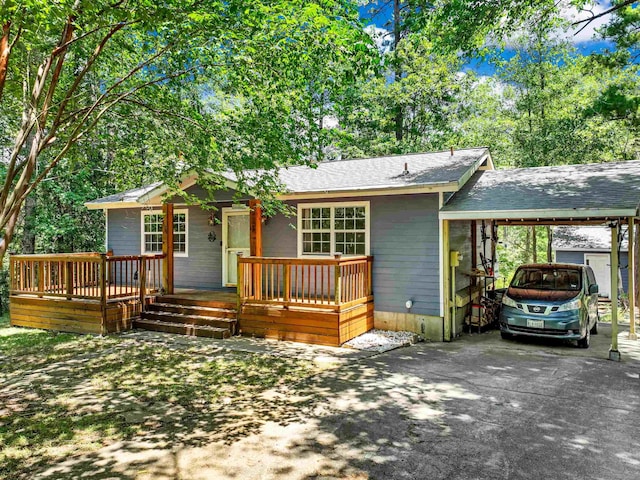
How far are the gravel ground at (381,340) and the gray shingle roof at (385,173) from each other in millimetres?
2985

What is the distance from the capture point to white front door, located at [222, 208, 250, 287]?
439 inches

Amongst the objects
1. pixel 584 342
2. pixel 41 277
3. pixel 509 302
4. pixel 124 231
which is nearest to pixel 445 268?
pixel 509 302

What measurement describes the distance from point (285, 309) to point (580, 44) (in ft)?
65.6

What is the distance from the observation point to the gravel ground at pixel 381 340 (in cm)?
768

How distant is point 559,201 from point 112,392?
7.69 metres

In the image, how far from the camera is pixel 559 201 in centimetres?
753

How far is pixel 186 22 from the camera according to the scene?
6242 mm

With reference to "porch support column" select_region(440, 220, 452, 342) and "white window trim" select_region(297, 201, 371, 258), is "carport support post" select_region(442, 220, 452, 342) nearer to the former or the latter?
"porch support column" select_region(440, 220, 452, 342)

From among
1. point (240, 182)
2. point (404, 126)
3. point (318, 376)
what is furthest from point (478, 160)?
point (404, 126)

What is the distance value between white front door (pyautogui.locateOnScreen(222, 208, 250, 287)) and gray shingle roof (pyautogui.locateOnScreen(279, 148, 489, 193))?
1593 millimetres

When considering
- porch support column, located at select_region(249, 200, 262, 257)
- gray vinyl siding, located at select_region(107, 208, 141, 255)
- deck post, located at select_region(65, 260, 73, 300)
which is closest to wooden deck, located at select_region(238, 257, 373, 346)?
porch support column, located at select_region(249, 200, 262, 257)

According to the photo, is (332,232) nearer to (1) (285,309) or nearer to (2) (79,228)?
(1) (285,309)

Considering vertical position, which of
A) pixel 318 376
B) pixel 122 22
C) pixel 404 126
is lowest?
pixel 318 376

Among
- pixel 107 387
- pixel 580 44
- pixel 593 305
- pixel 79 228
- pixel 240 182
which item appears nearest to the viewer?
pixel 107 387
